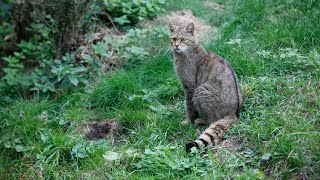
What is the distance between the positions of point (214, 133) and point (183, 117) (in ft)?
2.68

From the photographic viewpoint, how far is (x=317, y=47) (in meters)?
6.57

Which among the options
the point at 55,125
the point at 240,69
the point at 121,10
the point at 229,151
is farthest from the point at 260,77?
the point at 121,10

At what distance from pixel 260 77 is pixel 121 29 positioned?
3.15 m

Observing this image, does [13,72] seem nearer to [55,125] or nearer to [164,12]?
[55,125]

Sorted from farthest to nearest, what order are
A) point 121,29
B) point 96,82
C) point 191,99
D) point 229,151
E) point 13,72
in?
point 121,29 < point 13,72 < point 96,82 < point 191,99 < point 229,151

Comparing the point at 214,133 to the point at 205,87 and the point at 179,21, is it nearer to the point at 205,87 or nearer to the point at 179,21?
the point at 205,87

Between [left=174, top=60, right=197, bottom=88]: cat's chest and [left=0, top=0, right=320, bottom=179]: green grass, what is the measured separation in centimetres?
44

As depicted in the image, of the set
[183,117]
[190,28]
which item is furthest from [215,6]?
[183,117]

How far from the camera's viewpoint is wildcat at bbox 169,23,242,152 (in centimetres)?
553

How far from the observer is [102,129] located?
6418 mm

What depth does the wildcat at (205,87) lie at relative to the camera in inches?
218

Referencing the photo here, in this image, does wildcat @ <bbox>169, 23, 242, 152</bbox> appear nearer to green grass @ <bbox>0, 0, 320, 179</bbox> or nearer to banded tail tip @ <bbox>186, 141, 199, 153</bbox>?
banded tail tip @ <bbox>186, 141, 199, 153</bbox>

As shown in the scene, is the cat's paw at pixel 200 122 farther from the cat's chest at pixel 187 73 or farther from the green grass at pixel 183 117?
the cat's chest at pixel 187 73

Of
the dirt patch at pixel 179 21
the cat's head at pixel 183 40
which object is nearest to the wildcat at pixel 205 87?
the cat's head at pixel 183 40
